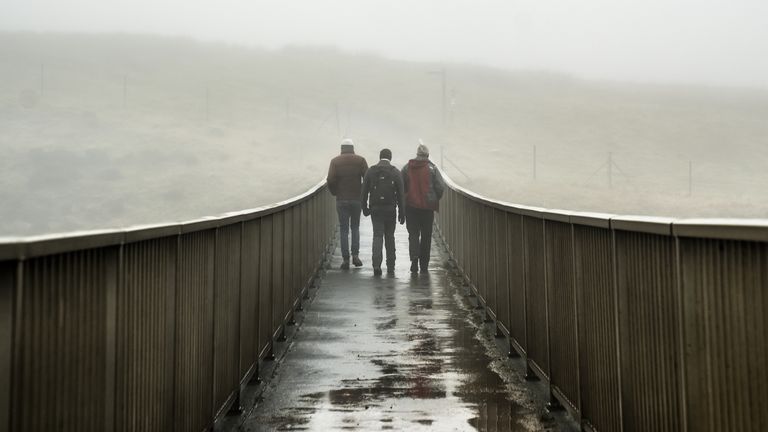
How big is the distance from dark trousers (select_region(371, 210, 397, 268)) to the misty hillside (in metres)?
20.7

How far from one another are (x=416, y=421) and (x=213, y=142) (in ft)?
170

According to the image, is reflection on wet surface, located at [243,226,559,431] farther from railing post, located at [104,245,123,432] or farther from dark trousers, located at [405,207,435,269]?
dark trousers, located at [405,207,435,269]

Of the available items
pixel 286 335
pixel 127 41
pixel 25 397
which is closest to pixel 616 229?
pixel 25 397

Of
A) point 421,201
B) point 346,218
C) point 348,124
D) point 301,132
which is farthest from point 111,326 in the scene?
point 348,124

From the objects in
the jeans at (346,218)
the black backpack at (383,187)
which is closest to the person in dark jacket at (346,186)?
the jeans at (346,218)

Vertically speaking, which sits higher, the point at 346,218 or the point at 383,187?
the point at 383,187

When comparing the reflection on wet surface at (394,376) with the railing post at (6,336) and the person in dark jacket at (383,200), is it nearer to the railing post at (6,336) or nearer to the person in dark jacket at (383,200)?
the railing post at (6,336)

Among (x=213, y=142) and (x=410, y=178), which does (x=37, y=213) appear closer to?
(x=213, y=142)

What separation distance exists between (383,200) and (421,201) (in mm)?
615

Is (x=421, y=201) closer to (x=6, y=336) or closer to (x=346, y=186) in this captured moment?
(x=346, y=186)

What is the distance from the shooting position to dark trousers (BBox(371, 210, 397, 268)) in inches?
576

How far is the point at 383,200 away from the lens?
14508mm

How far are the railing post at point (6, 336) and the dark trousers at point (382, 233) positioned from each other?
473 inches

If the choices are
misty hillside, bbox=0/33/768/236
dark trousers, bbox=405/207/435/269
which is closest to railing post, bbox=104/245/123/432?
dark trousers, bbox=405/207/435/269
